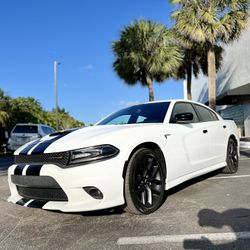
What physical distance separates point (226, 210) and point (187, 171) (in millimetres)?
914

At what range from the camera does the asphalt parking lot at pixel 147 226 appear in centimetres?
339

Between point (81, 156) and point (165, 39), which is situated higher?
point (165, 39)

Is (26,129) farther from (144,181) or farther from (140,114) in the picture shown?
(144,181)

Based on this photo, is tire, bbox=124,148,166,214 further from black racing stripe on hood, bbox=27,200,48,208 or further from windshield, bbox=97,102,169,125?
black racing stripe on hood, bbox=27,200,48,208

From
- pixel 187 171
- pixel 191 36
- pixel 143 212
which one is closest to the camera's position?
pixel 143 212

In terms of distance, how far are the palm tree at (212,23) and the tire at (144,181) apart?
40.4 ft

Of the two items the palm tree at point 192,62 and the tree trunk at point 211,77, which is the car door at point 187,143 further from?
the palm tree at point 192,62

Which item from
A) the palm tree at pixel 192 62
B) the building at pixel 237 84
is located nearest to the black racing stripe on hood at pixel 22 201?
the palm tree at pixel 192 62

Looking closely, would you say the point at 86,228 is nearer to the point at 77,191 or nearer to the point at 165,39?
the point at 77,191

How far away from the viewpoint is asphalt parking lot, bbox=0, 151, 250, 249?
3.39 m

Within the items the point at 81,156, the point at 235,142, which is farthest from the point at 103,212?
the point at 235,142

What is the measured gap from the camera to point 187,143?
5.15m

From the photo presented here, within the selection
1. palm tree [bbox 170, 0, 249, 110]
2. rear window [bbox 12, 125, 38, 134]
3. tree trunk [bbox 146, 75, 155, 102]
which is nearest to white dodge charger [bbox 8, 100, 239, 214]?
palm tree [bbox 170, 0, 249, 110]

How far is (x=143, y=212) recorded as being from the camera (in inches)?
166
